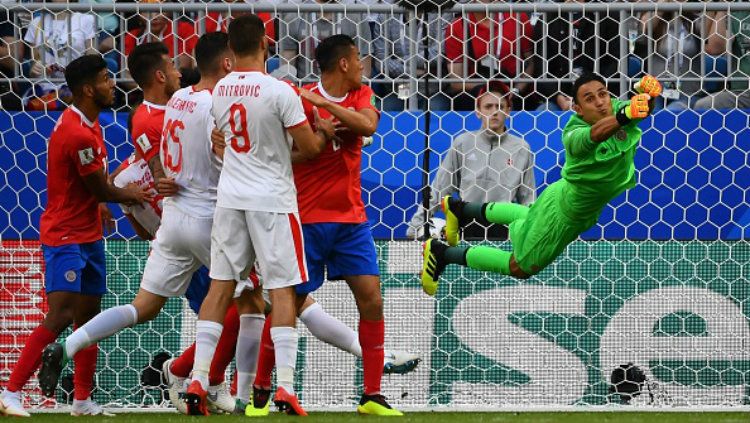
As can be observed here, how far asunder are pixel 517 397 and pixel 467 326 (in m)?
0.53

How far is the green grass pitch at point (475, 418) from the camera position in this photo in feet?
23.4

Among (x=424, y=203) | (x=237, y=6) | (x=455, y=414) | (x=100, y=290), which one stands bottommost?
(x=455, y=414)

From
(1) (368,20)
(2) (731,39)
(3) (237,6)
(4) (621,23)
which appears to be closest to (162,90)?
(3) (237,6)

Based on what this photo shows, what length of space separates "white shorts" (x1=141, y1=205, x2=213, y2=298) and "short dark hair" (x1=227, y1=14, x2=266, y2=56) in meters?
1.06

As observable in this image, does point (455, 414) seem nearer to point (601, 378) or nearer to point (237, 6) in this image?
point (601, 378)

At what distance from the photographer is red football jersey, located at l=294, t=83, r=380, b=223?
7.82 meters

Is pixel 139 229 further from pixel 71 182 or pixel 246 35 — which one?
pixel 246 35

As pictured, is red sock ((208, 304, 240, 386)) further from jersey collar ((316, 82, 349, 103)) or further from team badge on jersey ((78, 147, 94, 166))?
jersey collar ((316, 82, 349, 103))

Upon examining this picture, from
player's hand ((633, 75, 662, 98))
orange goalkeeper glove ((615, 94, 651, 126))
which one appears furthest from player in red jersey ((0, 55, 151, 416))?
player's hand ((633, 75, 662, 98))

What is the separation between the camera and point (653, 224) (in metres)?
8.99

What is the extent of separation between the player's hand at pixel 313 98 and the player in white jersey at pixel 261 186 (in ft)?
0.70

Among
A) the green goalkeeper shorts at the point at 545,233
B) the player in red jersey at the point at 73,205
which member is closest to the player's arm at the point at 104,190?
the player in red jersey at the point at 73,205

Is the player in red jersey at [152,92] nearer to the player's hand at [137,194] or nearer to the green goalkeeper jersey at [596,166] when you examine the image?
the player's hand at [137,194]

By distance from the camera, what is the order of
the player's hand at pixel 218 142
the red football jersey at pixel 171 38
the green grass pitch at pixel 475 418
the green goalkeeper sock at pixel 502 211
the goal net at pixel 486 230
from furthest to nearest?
the red football jersey at pixel 171 38
the goal net at pixel 486 230
the green goalkeeper sock at pixel 502 211
the player's hand at pixel 218 142
the green grass pitch at pixel 475 418
